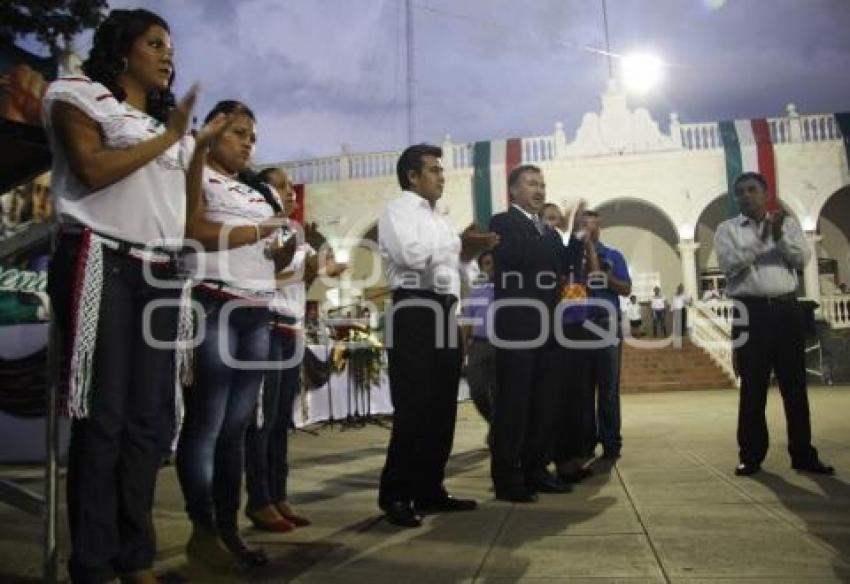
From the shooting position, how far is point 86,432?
176cm

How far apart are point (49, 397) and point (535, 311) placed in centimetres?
236

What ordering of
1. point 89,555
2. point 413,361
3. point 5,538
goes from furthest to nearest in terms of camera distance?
point 413,361
point 5,538
point 89,555

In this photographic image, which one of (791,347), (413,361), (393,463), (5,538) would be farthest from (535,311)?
(5,538)

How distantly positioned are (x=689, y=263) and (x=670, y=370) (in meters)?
5.59

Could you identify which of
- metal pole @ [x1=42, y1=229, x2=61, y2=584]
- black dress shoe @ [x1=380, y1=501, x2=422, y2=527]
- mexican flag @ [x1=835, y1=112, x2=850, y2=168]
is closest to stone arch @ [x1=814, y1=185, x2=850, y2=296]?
mexican flag @ [x1=835, y1=112, x2=850, y2=168]

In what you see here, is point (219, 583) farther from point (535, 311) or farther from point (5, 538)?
point (535, 311)

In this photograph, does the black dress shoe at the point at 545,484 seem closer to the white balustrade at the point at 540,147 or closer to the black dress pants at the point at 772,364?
the black dress pants at the point at 772,364

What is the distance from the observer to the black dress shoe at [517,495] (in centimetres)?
344

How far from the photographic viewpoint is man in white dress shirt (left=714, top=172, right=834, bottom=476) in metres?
Result: 4.04

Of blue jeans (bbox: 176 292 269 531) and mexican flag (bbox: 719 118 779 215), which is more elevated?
mexican flag (bbox: 719 118 779 215)

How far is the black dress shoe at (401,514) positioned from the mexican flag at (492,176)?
56.1 feet

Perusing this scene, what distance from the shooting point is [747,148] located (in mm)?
18625

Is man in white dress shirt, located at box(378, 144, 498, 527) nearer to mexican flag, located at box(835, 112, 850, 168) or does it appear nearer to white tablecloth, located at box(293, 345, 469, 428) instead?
white tablecloth, located at box(293, 345, 469, 428)

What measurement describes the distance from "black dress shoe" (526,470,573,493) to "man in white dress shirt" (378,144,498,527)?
592 millimetres
